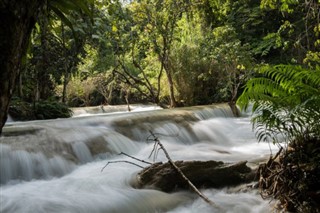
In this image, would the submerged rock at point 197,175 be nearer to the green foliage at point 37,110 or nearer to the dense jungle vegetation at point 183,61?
the dense jungle vegetation at point 183,61

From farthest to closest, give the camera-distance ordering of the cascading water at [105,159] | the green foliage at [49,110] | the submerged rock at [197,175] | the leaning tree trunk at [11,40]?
the green foliage at [49,110] → the submerged rock at [197,175] → the cascading water at [105,159] → the leaning tree trunk at [11,40]

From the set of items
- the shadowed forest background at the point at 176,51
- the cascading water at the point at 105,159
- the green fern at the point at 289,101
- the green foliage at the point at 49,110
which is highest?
the shadowed forest background at the point at 176,51

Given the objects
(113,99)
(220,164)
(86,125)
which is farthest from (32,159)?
(113,99)

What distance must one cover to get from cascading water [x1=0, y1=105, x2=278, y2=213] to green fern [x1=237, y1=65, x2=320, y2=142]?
81 centimetres

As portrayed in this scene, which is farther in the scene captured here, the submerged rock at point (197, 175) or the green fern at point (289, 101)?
the submerged rock at point (197, 175)

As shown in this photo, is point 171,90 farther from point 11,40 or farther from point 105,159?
point 11,40

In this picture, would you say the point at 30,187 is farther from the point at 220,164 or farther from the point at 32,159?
the point at 220,164

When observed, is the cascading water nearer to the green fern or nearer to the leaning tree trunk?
the green fern

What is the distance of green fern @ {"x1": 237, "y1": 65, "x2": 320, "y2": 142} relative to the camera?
9.68 feet

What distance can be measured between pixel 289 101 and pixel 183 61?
1058cm

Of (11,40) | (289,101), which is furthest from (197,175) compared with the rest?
(11,40)

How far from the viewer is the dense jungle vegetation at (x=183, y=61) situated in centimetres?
142

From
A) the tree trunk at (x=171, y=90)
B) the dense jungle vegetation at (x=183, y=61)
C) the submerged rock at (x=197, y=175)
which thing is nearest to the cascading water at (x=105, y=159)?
the submerged rock at (x=197, y=175)

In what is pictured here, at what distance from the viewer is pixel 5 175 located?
4594 mm
